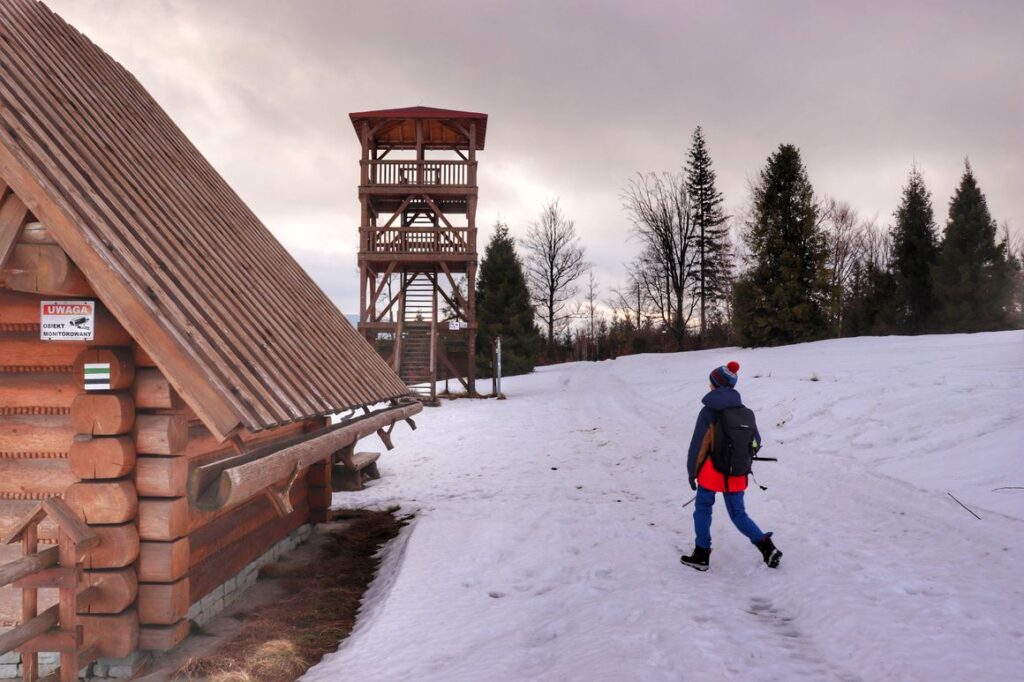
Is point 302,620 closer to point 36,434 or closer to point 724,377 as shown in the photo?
point 36,434

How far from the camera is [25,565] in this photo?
11.4 feet

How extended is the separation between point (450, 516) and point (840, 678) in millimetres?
4860

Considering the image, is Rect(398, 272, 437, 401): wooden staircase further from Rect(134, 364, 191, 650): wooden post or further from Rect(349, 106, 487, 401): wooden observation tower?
Rect(134, 364, 191, 650): wooden post

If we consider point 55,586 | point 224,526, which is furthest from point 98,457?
point 224,526

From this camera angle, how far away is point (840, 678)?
3.44 metres

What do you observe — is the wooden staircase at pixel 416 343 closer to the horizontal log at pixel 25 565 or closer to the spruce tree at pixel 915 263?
the horizontal log at pixel 25 565

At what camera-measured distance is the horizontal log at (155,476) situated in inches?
161

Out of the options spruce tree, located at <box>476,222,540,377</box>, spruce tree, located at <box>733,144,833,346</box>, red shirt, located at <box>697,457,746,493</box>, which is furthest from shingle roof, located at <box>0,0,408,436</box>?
spruce tree, located at <box>476,222,540,377</box>

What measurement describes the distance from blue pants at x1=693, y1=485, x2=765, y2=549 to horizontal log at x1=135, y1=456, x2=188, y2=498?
4.30 metres

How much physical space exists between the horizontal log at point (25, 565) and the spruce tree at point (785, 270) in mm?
25693

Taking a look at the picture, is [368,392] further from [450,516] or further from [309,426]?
[450,516]

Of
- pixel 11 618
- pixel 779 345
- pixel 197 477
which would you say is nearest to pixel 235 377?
pixel 197 477

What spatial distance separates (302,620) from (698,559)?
349 cm

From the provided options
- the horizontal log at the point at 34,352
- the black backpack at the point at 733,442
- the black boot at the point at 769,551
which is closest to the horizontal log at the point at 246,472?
the horizontal log at the point at 34,352
